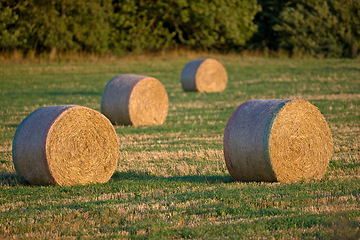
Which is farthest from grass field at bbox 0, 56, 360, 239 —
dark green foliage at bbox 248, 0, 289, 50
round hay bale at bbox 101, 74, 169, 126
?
dark green foliage at bbox 248, 0, 289, 50

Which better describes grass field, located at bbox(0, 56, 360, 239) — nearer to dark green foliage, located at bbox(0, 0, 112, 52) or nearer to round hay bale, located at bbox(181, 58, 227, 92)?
round hay bale, located at bbox(181, 58, 227, 92)

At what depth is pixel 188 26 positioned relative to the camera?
Answer: 4544 centimetres

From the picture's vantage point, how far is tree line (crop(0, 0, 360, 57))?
3734 cm

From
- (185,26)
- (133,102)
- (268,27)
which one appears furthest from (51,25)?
(133,102)

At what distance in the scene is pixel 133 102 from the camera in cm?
1645

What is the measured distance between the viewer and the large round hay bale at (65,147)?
896 centimetres

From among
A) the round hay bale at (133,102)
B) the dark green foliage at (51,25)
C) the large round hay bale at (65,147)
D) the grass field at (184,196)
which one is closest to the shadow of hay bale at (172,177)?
the grass field at (184,196)

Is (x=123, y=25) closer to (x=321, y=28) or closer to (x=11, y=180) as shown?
(x=321, y=28)

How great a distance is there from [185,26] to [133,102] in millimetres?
30209

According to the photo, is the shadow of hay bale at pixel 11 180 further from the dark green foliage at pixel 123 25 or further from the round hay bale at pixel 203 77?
the dark green foliage at pixel 123 25

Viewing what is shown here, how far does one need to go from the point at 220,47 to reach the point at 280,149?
4059 centimetres

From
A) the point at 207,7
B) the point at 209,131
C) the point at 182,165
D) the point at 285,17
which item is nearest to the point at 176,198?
the point at 182,165

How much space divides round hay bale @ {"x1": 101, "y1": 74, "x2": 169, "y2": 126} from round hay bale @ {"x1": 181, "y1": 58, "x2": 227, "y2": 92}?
29.7 feet

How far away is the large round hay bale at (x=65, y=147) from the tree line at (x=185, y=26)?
93.6 feet
